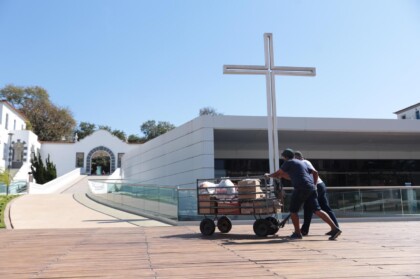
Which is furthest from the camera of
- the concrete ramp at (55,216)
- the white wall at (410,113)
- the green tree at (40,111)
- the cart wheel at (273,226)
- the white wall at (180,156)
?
the green tree at (40,111)

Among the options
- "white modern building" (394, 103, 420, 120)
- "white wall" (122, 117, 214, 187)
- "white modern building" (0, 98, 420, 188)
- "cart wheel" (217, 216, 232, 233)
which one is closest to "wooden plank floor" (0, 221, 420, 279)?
"cart wheel" (217, 216, 232, 233)

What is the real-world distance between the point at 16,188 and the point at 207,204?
2338cm

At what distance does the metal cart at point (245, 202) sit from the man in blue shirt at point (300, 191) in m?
0.42

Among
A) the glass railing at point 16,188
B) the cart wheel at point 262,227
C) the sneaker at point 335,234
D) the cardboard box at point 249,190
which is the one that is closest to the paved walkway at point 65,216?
the cardboard box at point 249,190

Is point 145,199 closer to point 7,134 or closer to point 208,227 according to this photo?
point 208,227

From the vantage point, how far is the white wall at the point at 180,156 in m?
17.1

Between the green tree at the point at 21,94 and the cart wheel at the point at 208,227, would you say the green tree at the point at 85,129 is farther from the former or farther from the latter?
the cart wheel at the point at 208,227

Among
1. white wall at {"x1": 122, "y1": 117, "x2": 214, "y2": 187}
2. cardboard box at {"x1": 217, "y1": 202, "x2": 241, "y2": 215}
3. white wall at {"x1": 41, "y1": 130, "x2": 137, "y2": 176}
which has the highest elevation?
white wall at {"x1": 41, "y1": 130, "x2": 137, "y2": 176}

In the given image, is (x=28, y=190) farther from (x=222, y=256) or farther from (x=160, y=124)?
(x=160, y=124)

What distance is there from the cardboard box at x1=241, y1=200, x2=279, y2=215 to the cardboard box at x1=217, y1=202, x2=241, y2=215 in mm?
148

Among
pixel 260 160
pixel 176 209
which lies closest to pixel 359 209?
pixel 176 209

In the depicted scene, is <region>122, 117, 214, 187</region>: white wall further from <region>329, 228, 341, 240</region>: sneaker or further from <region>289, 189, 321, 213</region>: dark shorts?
<region>329, 228, 341, 240</region>: sneaker

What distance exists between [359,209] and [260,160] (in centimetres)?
1065

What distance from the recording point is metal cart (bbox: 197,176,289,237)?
23.6ft
